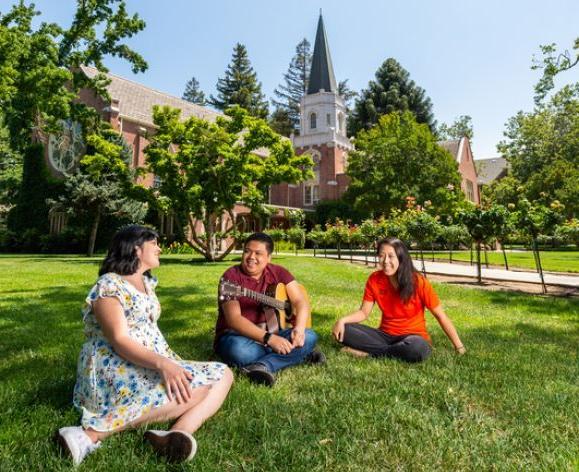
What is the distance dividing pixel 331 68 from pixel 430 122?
48.7 ft

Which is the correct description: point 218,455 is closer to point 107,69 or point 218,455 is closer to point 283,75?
point 107,69

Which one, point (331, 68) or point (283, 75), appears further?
point (283, 75)

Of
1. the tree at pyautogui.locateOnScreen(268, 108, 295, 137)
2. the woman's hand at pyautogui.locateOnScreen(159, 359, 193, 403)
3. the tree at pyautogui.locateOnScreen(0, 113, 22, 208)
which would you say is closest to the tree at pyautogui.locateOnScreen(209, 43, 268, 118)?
the tree at pyautogui.locateOnScreen(268, 108, 295, 137)

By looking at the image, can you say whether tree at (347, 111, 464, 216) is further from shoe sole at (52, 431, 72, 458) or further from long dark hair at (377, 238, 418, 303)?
shoe sole at (52, 431, 72, 458)

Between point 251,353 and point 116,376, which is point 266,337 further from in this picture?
point 116,376

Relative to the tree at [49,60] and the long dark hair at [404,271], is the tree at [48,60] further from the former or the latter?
the long dark hair at [404,271]

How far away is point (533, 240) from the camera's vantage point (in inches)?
380

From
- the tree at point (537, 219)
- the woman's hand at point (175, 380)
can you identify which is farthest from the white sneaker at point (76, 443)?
the tree at point (537, 219)

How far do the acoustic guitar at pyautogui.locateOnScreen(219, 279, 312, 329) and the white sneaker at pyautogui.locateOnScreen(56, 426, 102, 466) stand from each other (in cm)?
150

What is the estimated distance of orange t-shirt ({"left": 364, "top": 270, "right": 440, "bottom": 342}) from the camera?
4004 mm

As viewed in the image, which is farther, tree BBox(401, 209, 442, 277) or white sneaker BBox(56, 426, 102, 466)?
tree BBox(401, 209, 442, 277)

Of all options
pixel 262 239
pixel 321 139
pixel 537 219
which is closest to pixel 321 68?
pixel 321 139

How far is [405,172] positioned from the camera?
3089 cm

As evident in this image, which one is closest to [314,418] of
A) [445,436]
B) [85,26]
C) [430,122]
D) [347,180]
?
[445,436]
